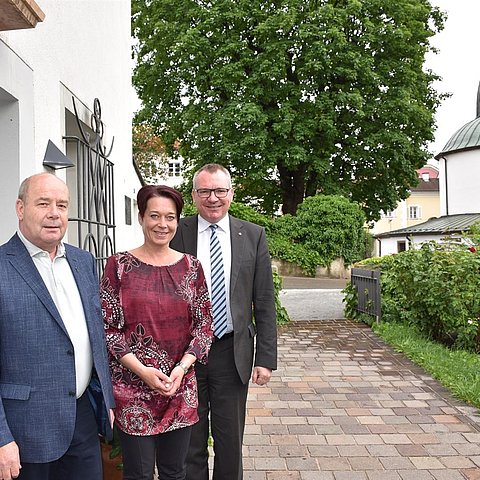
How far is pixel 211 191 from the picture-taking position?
3.35 m

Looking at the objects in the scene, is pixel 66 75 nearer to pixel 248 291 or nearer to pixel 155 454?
pixel 248 291

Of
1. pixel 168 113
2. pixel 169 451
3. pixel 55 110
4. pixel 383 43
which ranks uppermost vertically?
pixel 383 43

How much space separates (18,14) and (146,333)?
1.58 m

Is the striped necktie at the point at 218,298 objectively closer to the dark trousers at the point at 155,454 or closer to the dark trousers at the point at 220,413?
the dark trousers at the point at 220,413

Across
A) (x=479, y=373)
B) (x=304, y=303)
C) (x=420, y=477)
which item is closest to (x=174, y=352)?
(x=420, y=477)

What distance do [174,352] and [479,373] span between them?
503 centimetres

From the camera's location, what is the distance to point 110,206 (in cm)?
616

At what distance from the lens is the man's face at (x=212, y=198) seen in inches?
131

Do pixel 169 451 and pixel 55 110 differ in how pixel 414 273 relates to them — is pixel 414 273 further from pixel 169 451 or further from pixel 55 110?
pixel 169 451

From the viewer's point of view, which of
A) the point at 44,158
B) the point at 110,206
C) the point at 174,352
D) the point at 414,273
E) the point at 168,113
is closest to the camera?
the point at 174,352

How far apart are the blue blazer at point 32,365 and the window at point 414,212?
5974 centimetres

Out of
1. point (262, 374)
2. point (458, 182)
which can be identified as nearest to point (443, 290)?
point (262, 374)

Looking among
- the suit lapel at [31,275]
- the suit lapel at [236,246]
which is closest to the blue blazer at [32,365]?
the suit lapel at [31,275]

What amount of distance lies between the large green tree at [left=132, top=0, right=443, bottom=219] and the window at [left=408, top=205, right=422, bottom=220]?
33.7 meters
